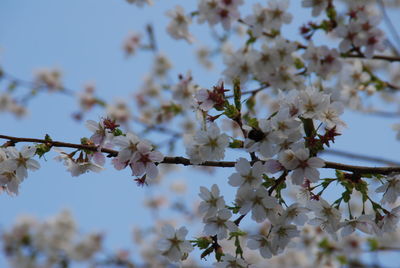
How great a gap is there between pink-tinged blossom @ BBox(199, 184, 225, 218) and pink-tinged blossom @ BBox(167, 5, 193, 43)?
2.67m

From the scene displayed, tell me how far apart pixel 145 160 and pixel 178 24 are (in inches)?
106

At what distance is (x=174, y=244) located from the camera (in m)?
1.93

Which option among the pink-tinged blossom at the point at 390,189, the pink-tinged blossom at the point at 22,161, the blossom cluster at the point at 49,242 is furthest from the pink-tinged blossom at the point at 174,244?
the blossom cluster at the point at 49,242

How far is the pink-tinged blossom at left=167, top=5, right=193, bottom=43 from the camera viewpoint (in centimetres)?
410

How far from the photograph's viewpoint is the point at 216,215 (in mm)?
1785

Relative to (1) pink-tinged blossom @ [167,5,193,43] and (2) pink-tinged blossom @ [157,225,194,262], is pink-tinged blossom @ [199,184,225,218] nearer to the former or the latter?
(2) pink-tinged blossom @ [157,225,194,262]

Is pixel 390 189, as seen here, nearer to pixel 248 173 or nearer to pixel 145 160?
pixel 248 173

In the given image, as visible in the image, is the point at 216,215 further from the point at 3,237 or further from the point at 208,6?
the point at 3,237

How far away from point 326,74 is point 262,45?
0.59 meters

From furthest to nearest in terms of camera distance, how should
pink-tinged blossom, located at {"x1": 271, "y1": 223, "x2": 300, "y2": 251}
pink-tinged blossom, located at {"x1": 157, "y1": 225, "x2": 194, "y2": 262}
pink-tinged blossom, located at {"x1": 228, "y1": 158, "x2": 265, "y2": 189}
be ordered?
pink-tinged blossom, located at {"x1": 157, "y1": 225, "x2": 194, "y2": 262}, pink-tinged blossom, located at {"x1": 271, "y1": 223, "x2": 300, "y2": 251}, pink-tinged blossom, located at {"x1": 228, "y1": 158, "x2": 265, "y2": 189}

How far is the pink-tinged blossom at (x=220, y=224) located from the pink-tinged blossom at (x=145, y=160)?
1.05 feet

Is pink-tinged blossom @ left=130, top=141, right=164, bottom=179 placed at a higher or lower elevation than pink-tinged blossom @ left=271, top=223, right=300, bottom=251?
higher

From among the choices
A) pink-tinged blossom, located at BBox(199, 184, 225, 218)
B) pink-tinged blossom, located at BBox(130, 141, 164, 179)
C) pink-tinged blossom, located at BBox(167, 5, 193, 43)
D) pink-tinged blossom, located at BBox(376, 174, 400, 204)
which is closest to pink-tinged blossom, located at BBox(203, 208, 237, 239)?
pink-tinged blossom, located at BBox(199, 184, 225, 218)

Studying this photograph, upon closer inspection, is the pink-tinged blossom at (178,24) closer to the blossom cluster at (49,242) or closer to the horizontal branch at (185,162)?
the horizontal branch at (185,162)
